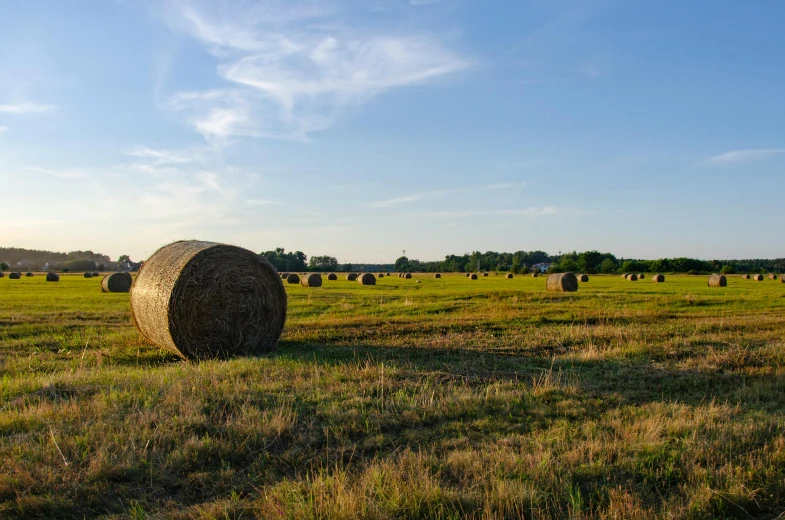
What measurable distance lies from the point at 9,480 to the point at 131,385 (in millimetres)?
2991

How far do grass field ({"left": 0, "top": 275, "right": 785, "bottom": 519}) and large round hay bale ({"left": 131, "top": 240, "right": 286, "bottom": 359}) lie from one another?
3.89 feet

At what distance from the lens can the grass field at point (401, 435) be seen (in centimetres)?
411

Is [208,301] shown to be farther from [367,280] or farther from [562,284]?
[367,280]

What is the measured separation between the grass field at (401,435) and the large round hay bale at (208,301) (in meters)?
1.19

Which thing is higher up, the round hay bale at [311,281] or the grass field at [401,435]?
the round hay bale at [311,281]

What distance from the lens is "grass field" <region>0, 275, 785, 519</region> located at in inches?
162

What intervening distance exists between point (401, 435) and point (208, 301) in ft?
25.2

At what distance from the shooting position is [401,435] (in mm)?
5527

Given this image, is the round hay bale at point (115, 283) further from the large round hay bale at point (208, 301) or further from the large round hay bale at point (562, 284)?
the large round hay bale at point (562, 284)

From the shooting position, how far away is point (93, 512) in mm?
4020

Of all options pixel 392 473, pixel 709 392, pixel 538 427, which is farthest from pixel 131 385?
pixel 709 392

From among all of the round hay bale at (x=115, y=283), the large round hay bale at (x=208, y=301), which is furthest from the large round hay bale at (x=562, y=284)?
the large round hay bale at (x=208, y=301)

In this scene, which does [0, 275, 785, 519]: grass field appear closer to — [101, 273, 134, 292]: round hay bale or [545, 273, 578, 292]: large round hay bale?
[101, 273, 134, 292]: round hay bale

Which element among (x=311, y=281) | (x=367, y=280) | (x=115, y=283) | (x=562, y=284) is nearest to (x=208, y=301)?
(x=115, y=283)
